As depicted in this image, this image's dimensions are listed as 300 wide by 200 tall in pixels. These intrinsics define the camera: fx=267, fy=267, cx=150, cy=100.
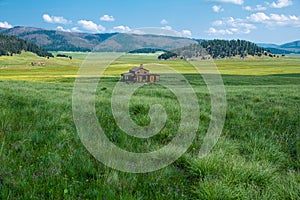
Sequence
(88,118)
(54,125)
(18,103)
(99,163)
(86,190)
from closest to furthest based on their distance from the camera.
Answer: (86,190)
(99,163)
(54,125)
(88,118)
(18,103)

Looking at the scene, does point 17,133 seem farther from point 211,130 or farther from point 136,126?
point 211,130

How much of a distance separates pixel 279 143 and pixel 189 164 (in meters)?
3.00

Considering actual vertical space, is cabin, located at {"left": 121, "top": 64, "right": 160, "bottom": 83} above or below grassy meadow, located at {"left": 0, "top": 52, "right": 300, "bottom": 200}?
below

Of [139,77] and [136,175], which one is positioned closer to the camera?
[136,175]

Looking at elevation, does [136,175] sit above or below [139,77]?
above

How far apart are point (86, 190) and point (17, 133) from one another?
11.2ft

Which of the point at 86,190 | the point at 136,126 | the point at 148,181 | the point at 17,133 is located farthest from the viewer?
the point at 136,126

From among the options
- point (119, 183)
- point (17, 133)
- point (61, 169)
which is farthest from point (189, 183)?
point (17, 133)

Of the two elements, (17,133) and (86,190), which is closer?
(86,190)

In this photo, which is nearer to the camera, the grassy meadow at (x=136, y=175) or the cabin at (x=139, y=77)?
the grassy meadow at (x=136, y=175)

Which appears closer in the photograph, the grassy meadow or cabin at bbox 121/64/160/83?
the grassy meadow

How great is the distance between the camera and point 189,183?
4.69 metres

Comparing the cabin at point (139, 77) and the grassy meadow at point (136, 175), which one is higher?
the grassy meadow at point (136, 175)

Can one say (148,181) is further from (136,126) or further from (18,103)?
(18,103)
